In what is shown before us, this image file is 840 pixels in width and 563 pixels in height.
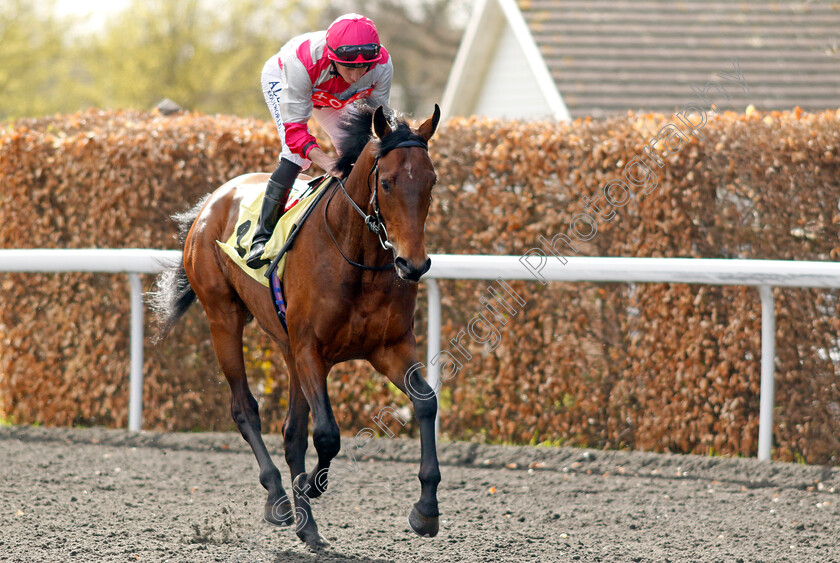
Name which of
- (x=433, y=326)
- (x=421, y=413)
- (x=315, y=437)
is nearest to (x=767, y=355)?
(x=433, y=326)

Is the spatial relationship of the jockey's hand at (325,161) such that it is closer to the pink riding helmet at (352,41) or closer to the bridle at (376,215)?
the bridle at (376,215)

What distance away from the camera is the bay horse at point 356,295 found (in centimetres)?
351

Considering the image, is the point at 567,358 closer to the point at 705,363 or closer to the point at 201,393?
the point at 705,363

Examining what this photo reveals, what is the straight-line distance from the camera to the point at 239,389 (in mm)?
4855

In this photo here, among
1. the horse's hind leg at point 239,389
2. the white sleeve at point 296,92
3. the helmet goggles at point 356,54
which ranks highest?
the helmet goggles at point 356,54

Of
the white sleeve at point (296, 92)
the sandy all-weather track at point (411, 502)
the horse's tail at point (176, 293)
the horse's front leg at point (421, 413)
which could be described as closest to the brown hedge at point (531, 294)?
the sandy all-weather track at point (411, 502)

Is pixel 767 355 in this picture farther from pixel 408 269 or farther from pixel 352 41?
pixel 352 41

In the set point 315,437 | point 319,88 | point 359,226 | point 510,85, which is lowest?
point 315,437

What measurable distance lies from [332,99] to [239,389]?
4.96ft

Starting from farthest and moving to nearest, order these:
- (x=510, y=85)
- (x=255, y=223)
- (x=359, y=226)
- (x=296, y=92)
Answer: (x=510, y=85) → (x=255, y=223) → (x=296, y=92) → (x=359, y=226)

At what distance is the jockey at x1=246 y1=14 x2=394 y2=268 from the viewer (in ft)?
12.9

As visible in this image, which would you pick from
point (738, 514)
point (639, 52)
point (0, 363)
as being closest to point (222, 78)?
point (639, 52)

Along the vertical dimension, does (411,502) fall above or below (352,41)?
below

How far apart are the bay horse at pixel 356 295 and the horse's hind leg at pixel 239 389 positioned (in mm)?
13
